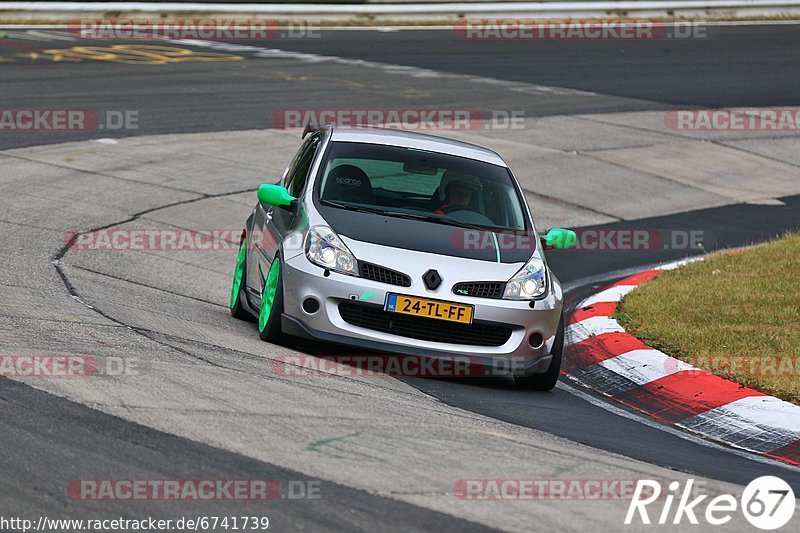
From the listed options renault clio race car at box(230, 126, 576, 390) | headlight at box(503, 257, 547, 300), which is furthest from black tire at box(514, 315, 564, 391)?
headlight at box(503, 257, 547, 300)

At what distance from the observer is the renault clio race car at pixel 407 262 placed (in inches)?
307

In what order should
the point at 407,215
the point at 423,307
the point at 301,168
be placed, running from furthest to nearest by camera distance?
1. the point at 301,168
2. the point at 407,215
3. the point at 423,307

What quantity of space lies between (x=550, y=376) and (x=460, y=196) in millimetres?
A: 1534

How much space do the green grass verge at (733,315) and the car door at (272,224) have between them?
2.77 metres

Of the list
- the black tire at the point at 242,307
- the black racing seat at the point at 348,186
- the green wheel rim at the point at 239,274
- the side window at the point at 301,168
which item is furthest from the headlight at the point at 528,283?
the green wheel rim at the point at 239,274

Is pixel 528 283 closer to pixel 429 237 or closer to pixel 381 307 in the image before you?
pixel 429 237

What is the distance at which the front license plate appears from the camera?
7727 mm

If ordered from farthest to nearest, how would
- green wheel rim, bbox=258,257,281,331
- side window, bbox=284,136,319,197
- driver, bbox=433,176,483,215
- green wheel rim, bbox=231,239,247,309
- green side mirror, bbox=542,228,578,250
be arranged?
green wheel rim, bbox=231,239,247,309 → side window, bbox=284,136,319,197 → driver, bbox=433,176,483,215 → green side mirror, bbox=542,228,578,250 → green wheel rim, bbox=258,257,281,331

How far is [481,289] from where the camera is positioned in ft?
26.0

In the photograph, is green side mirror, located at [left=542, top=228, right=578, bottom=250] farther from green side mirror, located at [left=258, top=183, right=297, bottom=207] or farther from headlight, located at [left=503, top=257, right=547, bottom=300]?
green side mirror, located at [left=258, top=183, right=297, bottom=207]

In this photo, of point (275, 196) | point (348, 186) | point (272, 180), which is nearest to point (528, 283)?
point (348, 186)

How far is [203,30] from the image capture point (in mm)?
27078

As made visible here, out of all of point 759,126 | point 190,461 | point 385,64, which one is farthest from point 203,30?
point 190,461

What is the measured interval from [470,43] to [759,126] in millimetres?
8004
